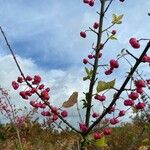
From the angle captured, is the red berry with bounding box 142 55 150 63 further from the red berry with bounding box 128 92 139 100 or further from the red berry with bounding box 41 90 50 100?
the red berry with bounding box 41 90 50 100

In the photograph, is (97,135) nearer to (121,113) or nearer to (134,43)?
(121,113)

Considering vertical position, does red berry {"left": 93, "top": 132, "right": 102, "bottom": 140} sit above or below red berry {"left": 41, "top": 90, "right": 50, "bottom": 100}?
below

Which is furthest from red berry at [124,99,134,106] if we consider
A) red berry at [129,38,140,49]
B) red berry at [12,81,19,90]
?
red berry at [12,81,19,90]

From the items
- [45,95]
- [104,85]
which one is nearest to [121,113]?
[104,85]

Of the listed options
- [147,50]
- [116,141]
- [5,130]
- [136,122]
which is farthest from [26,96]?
[5,130]

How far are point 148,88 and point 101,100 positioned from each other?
60 cm

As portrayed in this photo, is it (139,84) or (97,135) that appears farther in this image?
(97,135)

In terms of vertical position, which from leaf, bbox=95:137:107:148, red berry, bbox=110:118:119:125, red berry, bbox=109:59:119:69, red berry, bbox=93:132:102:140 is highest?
red berry, bbox=109:59:119:69

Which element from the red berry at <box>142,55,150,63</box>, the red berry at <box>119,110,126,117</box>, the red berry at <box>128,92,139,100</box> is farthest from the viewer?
the red berry at <box>119,110,126,117</box>

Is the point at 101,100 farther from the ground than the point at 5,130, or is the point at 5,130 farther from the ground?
the point at 5,130

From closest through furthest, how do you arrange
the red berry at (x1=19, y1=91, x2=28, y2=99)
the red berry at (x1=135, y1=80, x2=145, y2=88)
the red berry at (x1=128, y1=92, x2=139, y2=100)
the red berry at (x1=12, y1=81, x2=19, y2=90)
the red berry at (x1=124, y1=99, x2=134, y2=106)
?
the red berry at (x1=135, y1=80, x2=145, y2=88) → the red berry at (x1=128, y1=92, x2=139, y2=100) → the red berry at (x1=124, y1=99, x2=134, y2=106) → the red berry at (x1=19, y1=91, x2=28, y2=99) → the red berry at (x1=12, y1=81, x2=19, y2=90)

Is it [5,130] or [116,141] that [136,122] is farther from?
[5,130]

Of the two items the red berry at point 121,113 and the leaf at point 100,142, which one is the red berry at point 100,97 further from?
the leaf at point 100,142

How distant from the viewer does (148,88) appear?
151 inches
